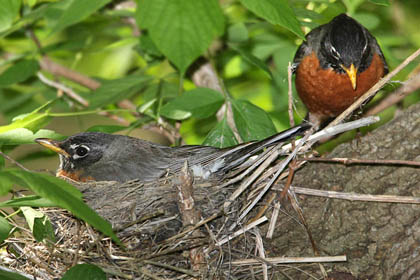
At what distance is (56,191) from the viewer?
71.4 inches

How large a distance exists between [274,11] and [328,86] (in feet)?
4.54

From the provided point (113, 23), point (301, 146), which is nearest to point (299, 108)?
point (301, 146)

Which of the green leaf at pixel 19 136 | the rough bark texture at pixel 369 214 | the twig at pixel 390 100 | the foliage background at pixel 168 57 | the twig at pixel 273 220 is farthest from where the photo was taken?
the twig at pixel 390 100

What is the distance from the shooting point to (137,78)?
4020mm

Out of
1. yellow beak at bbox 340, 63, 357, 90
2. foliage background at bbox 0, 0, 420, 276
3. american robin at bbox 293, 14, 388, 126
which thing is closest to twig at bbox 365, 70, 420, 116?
foliage background at bbox 0, 0, 420, 276

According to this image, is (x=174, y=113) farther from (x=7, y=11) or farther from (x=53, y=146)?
(x=7, y=11)

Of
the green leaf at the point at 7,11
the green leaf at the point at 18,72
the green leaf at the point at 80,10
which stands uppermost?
the green leaf at the point at 7,11

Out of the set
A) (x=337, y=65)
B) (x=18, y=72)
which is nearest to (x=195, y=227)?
(x=337, y=65)

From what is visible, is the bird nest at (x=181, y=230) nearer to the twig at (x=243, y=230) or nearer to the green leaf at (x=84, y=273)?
the twig at (x=243, y=230)

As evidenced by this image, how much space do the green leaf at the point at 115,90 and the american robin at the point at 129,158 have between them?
0.79 ft

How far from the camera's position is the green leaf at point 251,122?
3.33 m

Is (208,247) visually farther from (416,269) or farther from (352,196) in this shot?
(416,269)

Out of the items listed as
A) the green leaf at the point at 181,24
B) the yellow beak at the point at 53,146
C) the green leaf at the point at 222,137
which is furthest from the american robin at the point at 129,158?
the green leaf at the point at 181,24

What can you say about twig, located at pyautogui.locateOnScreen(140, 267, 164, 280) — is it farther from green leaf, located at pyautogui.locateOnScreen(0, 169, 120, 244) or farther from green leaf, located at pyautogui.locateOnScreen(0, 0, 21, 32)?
green leaf, located at pyautogui.locateOnScreen(0, 0, 21, 32)
